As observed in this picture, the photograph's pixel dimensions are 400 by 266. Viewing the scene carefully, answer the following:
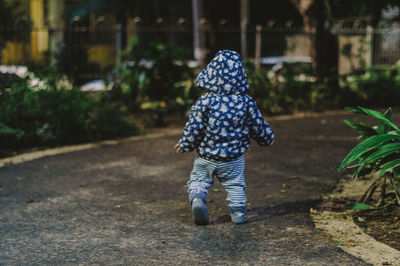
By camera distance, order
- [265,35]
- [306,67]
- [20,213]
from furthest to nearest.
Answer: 1. [265,35]
2. [306,67]
3. [20,213]

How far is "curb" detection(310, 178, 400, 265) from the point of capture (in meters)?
3.67

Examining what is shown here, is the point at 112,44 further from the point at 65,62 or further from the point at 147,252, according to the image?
the point at 147,252

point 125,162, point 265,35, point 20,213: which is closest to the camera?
point 20,213

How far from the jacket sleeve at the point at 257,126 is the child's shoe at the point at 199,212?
0.68m

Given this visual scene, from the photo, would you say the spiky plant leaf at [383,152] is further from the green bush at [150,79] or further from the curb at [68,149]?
the green bush at [150,79]

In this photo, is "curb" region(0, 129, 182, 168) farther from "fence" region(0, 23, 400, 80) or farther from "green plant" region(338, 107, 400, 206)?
"green plant" region(338, 107, 400, 206)

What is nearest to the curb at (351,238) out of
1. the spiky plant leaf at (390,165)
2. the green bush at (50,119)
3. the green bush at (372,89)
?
the spiky plant leaf at (390,165)

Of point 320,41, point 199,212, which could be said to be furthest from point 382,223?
point 320,41

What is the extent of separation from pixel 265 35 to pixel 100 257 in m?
10.8

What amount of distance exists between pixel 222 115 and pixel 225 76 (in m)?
0.30

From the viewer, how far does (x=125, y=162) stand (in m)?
6.82

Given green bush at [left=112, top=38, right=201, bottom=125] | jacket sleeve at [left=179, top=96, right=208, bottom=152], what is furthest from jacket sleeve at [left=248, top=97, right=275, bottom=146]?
green bush at [left=112, top=38, right=201, bottom=125]

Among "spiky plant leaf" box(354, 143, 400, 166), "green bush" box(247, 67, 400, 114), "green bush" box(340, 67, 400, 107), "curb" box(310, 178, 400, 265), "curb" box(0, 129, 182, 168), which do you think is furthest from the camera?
"green bush" box(340, 67, 400, 107)

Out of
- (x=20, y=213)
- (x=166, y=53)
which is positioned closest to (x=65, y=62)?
(x=166, y=53)
